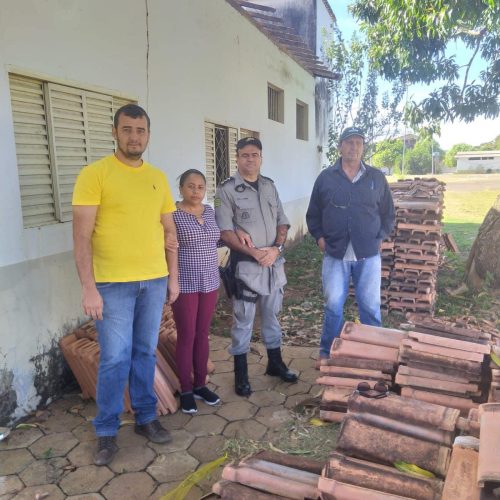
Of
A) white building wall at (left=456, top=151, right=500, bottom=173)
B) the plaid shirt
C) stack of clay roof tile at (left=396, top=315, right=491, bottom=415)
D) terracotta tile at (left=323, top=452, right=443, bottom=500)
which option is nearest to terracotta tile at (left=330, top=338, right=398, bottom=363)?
stack of clay roof tile at (left=396, top=315, right=491, bottom=415)

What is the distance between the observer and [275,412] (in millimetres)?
3428

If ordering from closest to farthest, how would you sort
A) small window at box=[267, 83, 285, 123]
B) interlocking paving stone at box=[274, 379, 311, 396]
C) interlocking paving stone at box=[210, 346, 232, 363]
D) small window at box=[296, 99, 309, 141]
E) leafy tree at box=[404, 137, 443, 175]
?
interlocking paving stone at box=[274, 379, 311, 396] < interlocking paving stone at box=[210, 346, 232, 363] < small window at box=[267, 83, 285, 123] < small window at box=[296, 99, 309, 141] < leafy tree at box=[404, 137, 443, 175]

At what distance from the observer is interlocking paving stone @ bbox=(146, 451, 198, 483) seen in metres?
2.70

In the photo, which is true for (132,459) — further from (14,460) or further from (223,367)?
(223,367)

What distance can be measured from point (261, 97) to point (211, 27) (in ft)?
7.04

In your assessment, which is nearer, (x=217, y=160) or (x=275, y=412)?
(x=275, y=412)

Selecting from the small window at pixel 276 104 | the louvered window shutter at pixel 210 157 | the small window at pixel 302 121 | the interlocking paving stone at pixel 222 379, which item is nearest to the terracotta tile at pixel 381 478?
the interlocking paving stone at pixel 222 379

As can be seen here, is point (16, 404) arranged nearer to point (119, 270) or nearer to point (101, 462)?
point (101, 462)

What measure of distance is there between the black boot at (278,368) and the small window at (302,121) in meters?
8.48

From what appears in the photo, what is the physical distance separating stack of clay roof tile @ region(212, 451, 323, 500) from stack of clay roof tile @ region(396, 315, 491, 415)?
2.98ft

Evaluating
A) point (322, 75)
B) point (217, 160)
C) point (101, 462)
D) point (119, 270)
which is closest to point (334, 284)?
point (119, 270)

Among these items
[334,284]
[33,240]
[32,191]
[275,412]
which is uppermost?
[32,191]

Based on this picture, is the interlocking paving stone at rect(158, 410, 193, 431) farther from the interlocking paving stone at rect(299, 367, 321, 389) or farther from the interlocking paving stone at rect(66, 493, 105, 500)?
the interlocking paving stone at rect(299, 367, 321, 389)

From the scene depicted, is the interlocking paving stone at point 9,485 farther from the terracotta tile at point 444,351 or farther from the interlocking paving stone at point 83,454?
the terracotta tile at point 444,351
